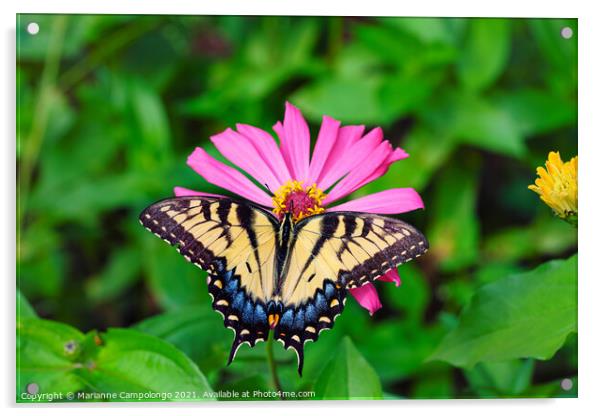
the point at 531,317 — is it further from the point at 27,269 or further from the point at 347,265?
the point at 27,269

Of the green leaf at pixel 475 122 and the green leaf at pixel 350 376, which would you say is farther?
the green leaf at pixel 475 122

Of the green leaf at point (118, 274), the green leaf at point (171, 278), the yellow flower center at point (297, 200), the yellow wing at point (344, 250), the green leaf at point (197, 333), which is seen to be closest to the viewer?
the yellow wing at point (344, 250)

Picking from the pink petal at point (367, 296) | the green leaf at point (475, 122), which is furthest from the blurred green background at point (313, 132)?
the pink petal at point (367, 296)

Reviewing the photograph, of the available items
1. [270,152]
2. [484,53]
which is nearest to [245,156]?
[270,152]

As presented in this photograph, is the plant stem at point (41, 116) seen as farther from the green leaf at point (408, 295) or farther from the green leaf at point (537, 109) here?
the green leaf at point (537, 109)

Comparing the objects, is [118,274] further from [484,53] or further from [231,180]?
[484,53]

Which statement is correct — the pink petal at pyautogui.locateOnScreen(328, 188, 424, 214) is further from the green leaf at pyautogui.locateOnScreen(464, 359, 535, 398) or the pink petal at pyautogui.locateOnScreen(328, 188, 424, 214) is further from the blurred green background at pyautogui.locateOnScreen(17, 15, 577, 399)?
the green leaf at pyautogui.locateOnScreen(464, 359, 535, 398)

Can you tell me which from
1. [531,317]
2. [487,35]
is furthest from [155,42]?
[531,317]
